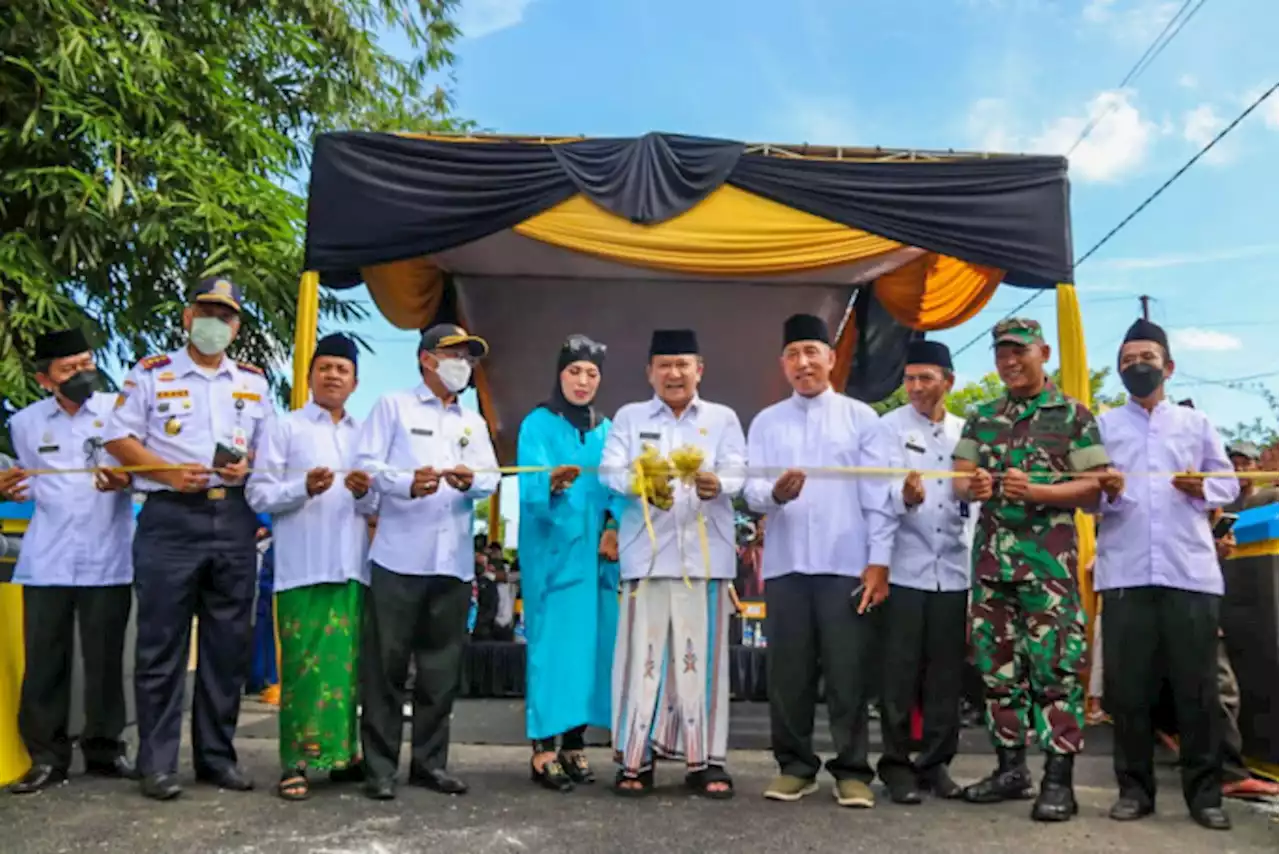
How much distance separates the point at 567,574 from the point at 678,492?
1.90 ft

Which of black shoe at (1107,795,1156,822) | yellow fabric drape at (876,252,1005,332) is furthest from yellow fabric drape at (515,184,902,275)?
black shoe at (1107,795,1156,822)

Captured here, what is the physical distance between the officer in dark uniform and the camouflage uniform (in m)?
2.74

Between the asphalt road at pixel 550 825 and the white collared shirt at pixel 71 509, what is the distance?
829 mm

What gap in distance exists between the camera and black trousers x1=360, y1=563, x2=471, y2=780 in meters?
3.97

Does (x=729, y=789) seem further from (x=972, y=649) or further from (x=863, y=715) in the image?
(x=972, y=649)

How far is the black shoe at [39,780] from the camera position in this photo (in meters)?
3.93

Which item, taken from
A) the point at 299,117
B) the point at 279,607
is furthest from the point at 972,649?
the point at 299,117

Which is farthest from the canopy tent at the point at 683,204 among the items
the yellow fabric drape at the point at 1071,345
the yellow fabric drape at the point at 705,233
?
the yellow fabric drape at the point at 1071,345

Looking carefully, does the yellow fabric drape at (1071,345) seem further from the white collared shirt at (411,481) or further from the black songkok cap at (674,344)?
the white collared shirt at (411,481)

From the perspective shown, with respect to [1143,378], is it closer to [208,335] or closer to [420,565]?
[420,565]

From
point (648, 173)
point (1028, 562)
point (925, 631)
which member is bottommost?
point (925, 631)

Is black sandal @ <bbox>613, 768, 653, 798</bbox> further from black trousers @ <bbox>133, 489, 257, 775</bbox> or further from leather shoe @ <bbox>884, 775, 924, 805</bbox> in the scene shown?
black trousers @ <bbox>133, 489, 257, 775</bbox>

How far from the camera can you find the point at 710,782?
12.9 feet

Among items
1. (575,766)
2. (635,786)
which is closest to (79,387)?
(575,766)
